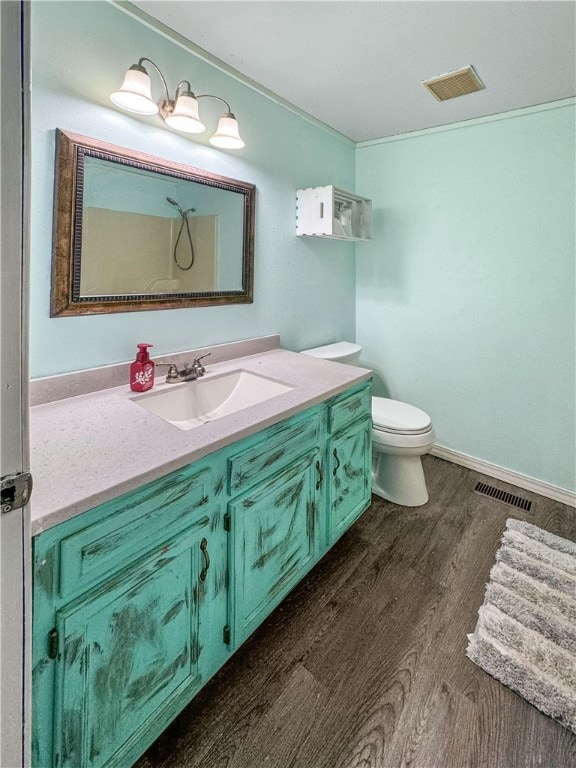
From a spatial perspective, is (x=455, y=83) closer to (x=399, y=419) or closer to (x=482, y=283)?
(x=482, y=283)

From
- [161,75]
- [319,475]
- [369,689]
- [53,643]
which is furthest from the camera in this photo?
[319,475]

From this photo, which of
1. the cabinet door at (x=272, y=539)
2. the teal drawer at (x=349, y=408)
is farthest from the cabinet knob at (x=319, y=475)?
the teal drawer at (x=349, y=408)

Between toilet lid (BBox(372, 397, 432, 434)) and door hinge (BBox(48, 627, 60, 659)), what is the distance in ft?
5.68

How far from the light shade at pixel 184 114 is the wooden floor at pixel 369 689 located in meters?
1.91

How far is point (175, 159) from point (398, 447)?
1.73 m

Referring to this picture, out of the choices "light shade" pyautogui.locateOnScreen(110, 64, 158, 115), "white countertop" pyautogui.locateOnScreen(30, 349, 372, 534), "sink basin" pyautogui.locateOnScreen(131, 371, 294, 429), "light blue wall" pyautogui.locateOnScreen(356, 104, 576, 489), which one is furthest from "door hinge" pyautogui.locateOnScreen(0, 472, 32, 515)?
"light blue wall" pyautogui.locateOnScreen(356, 104, 576, 489)

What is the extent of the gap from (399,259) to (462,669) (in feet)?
7.75

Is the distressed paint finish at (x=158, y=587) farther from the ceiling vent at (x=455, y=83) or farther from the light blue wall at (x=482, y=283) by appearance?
the ceiling vent at (x=455, y=83)

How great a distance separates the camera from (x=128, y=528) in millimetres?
897

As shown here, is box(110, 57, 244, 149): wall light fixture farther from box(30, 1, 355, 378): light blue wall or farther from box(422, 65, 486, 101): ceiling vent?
box(422, 65, 486, 101): ceiling vent

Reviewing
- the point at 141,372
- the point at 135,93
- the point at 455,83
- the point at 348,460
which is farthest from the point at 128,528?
the point at 455,83

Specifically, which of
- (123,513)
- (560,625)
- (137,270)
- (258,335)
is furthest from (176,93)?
(560,625)

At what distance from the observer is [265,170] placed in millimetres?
2047

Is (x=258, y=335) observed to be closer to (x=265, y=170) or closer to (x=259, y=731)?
(x=265, y=170)
